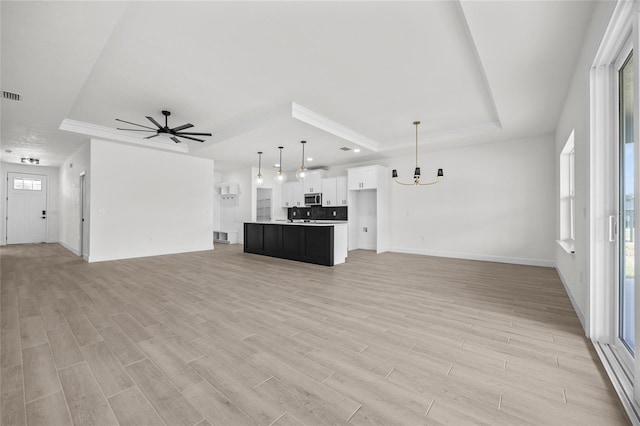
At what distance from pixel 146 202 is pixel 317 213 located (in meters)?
4.94

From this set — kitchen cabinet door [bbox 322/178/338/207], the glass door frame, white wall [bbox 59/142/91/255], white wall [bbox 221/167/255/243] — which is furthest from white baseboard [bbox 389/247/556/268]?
white wall [bbox 59/142/91/255]

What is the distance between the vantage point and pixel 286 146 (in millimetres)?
6504

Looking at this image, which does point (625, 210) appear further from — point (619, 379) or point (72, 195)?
point (72, 195)

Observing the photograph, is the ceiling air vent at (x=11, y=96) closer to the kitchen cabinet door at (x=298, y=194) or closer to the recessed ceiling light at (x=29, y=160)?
the recessed ceiling light at (x=29, y=160)

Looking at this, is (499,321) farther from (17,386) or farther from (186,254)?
(186,254)

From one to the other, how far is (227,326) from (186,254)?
529 centimetres

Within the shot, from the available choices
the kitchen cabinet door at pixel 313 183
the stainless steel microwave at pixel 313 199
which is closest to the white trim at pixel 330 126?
the kitchen cabinet door at pixel 313 183

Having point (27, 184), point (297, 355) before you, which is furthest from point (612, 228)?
point (27, 184)

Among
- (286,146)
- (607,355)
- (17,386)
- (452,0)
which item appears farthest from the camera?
(286,146)

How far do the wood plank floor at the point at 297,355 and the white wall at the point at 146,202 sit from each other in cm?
232

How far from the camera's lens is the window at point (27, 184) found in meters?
9.14

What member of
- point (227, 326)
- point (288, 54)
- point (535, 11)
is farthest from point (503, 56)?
point (227, 326)

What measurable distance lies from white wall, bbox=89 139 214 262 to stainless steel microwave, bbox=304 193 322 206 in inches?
121

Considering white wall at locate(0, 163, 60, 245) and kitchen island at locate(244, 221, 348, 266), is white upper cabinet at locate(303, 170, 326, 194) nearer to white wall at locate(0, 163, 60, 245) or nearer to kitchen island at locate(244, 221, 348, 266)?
kitchen island at locate(244, 221, 348, 266)
